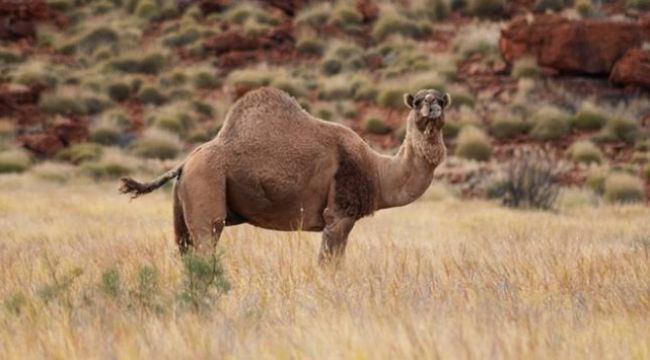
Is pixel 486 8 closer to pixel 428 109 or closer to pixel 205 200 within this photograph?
pixel 428 109

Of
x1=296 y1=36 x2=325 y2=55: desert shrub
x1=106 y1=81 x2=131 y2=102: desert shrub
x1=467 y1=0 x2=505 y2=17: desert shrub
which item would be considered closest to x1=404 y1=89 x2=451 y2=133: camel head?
x1=106 y1=81 x2=131 y2=102: desert shrub

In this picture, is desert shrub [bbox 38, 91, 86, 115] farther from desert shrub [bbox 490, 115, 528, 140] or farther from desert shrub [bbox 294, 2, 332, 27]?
desert shrub [bbox 490, 115, 528, 140]

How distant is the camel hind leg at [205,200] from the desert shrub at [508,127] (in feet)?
76.1

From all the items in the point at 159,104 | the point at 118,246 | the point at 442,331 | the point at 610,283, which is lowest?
the point at 159,104

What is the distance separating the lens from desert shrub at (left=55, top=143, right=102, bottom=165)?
27922 mm

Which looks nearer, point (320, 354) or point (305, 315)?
point (320, 354)

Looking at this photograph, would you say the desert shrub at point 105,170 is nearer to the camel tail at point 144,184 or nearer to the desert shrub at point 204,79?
the desert shrub at point 204,79

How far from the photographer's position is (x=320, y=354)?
3.84m

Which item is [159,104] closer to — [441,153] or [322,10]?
[322,10]

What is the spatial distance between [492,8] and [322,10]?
22.2 ft

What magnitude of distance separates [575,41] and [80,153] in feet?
47.9

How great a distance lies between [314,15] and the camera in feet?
139

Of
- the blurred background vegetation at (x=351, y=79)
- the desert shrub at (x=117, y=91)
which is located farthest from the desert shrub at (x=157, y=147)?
the desert shrub at (x=117, y=91)

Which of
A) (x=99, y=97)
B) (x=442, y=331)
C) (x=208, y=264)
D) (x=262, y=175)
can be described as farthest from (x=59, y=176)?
(x=442, y=331)
